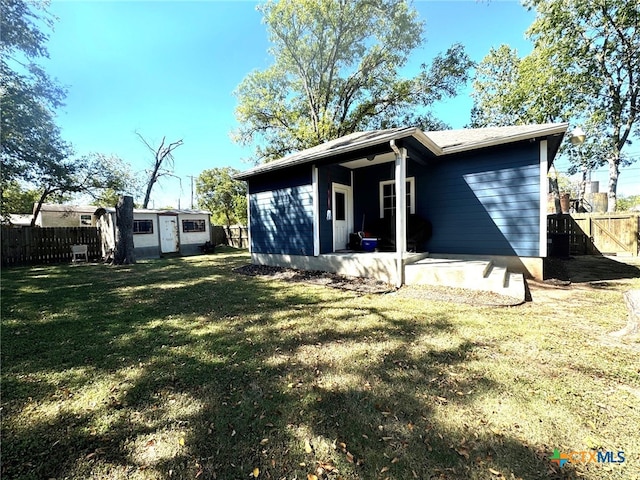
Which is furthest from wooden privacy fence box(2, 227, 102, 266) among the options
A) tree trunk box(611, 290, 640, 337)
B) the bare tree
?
tree trunk box(611, 290, 640, 337)

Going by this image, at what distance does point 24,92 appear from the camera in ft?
30.0

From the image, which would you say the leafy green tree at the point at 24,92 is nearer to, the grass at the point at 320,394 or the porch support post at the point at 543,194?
the grass at the point at 320,394

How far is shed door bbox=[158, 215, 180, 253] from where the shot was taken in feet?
46.1

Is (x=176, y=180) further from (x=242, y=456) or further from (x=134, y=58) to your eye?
(x=242, y=456)

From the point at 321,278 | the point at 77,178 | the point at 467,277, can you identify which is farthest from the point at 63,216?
the point at 467,277

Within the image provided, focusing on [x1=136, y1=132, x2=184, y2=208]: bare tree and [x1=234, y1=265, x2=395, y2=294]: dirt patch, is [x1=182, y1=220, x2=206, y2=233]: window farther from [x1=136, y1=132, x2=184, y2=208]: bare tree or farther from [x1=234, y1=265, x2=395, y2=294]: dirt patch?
[x1=234, y1=265, x2=395, y2=294]: dirt patch

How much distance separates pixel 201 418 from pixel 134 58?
515 inches

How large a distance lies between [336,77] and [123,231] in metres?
14.1

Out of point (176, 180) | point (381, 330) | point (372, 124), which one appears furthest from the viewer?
point (176, 180)

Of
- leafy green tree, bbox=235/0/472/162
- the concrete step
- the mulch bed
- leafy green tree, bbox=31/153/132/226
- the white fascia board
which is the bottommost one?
the mulch bed

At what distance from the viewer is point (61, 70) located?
10227mm

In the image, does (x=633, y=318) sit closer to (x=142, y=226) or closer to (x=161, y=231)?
(x=142, y=226)

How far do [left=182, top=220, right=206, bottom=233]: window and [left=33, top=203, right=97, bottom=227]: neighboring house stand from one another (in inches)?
456

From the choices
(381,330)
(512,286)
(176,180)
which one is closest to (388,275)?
(512,286)
